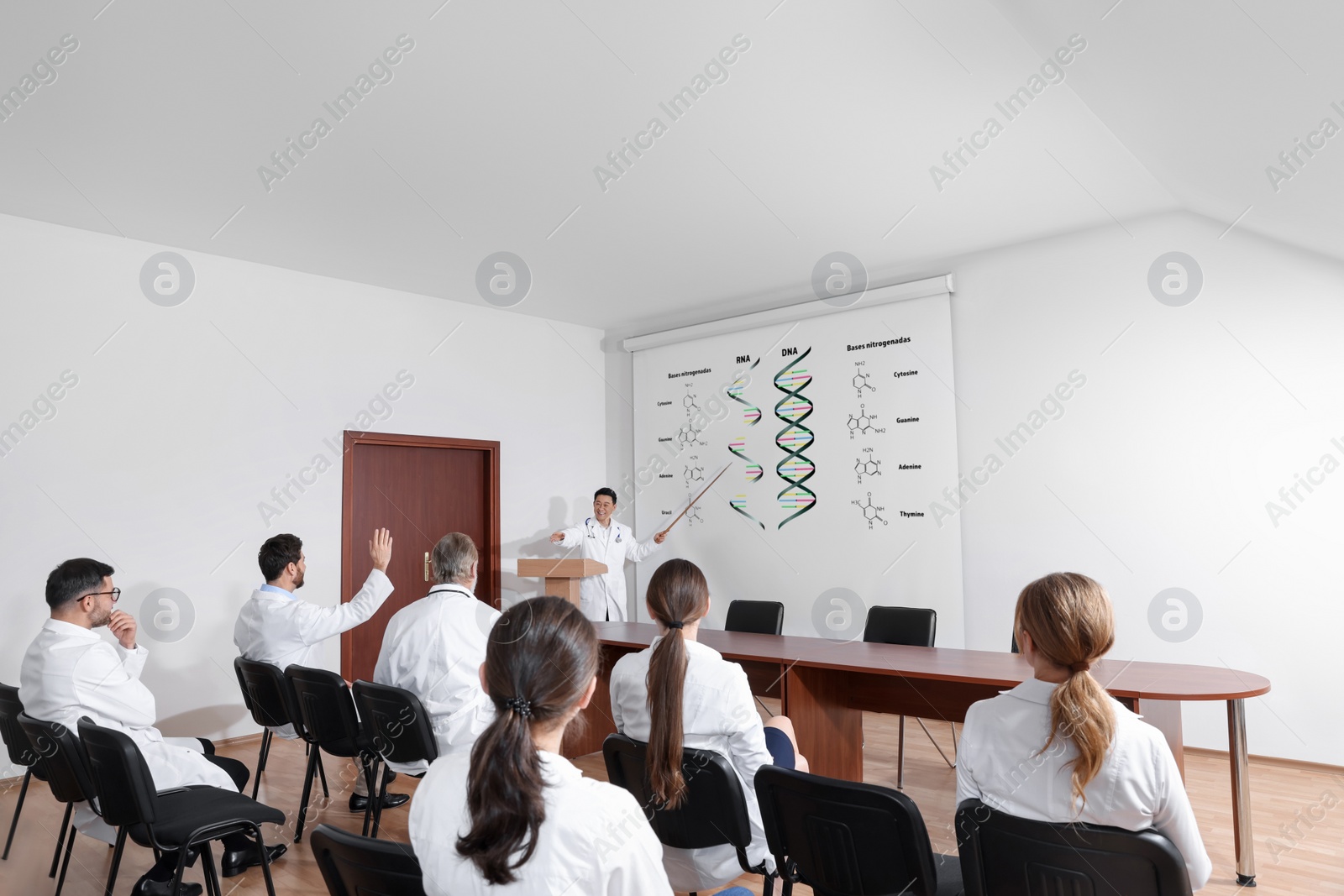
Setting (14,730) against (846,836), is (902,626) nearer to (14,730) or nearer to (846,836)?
(846,836)

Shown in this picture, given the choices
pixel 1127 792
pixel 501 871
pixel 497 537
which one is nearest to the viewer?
pixel 501 871

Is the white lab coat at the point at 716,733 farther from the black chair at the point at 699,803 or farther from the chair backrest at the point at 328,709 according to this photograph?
the chair backrest at the point at 328,709

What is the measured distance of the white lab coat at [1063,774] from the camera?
154cm

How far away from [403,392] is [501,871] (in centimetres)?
525

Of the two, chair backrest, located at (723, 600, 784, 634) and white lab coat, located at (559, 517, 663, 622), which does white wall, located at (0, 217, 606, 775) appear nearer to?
white lab coat, located at (559, 517, 663, 622)

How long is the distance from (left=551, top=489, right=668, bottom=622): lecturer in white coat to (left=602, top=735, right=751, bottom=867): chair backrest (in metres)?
3.97

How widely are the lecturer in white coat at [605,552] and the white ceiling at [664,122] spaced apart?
2.07 metres

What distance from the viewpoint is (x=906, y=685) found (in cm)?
333

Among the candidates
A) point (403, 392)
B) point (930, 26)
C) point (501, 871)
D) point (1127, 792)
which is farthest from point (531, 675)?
point (403, 392)

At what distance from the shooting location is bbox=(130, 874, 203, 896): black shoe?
109 inches

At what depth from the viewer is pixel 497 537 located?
656cm

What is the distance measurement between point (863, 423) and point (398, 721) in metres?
3.90

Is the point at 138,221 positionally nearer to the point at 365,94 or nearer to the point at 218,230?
the point at 218,230

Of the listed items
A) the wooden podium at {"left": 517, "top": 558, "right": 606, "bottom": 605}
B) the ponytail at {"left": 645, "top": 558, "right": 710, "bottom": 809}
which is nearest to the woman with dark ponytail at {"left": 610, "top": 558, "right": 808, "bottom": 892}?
the ponytail at {"left": 645, "top": 558, "right": 710, "bottom": 809}
